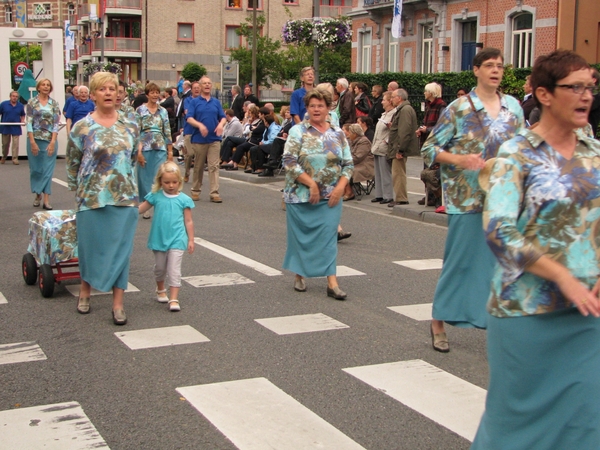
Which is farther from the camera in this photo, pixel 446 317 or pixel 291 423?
pixel 446 317

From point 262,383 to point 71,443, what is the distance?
1372 mm

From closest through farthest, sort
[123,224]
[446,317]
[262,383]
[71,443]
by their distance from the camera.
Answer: [71,443]
[262,383]
[446,317]
[123,224]

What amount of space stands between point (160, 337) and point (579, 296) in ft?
13.9

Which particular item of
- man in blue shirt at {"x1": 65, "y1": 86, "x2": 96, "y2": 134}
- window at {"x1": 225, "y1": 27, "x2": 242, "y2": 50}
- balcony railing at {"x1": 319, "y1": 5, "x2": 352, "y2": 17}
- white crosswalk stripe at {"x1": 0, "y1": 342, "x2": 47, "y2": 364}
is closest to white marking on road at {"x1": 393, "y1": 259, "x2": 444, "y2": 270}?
white crosswalk stripe at {"x1": 0, "y1": 342, "x2": 47, "y2": 364}

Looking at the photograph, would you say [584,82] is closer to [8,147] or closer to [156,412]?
[156,412]

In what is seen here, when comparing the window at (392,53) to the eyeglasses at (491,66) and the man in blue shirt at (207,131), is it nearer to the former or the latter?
the man in blue shirt at (207,131)

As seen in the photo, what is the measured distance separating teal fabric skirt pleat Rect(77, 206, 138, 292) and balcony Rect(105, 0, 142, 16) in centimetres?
6504

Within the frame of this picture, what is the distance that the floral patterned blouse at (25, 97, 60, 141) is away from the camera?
14.0 m

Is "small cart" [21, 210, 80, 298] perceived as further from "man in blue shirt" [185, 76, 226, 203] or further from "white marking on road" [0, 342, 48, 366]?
"man in blue shirt" [185, 76, 226, 203]

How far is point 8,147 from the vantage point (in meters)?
24.0

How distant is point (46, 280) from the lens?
8141 mm

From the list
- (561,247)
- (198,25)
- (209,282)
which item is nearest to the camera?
(561,247)

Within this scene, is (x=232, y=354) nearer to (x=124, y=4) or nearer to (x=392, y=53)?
(x=392, y=53)

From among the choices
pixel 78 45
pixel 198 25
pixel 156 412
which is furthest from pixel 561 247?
pixel 78 45
